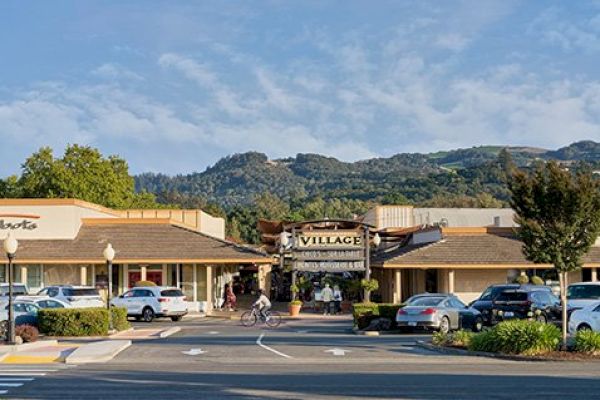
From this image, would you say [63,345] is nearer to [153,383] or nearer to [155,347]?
[155,347]

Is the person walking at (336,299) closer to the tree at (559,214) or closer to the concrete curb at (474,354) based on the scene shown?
the concrete curb at (474,354)

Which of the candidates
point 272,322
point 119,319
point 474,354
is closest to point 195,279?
point 272,322

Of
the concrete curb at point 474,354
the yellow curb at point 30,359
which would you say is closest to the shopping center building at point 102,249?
the concrete curb at point 474,354

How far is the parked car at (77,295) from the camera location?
41.4 metres

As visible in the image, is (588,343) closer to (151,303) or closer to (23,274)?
(151,303)

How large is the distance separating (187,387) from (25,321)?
18.0 m

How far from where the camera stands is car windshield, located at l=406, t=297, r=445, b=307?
35.0 m

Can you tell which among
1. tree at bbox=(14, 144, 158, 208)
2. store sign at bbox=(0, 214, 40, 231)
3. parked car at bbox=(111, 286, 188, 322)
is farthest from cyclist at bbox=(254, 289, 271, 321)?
tree at bbox=(14, 144, 158, 208)

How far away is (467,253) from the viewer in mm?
51125

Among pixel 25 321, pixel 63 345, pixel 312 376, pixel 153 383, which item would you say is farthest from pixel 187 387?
pixel 25 321

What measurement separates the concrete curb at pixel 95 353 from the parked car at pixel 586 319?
13646 millimetres

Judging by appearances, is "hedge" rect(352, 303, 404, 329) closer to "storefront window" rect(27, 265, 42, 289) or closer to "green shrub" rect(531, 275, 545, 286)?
"green shrub" rect(531, 275, 545, 286)

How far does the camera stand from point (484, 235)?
53875 millimetres

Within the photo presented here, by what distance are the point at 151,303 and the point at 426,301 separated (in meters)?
14.5
